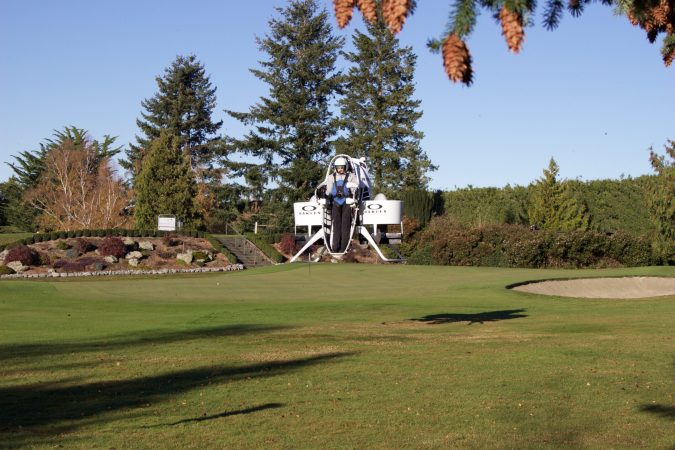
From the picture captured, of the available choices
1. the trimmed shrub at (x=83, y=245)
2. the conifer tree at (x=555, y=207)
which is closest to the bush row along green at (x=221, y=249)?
the trimmed shrub at (x=83, y=245)

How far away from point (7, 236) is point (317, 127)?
2832 cm

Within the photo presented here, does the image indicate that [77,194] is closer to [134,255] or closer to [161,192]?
[161,192]

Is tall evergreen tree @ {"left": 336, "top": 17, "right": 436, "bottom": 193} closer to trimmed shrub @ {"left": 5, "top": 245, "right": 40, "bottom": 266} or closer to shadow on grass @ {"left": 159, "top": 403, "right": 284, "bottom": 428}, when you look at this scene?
trimmed shrub @ {"left": 5, "top": 245, "right": 40, "bottom": 266}

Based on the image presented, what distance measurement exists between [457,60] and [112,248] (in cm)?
5306

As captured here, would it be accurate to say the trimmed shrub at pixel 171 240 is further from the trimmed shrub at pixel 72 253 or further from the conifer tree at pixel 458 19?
the conifer tree at pixel 458 19

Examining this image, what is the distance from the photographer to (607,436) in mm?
9367

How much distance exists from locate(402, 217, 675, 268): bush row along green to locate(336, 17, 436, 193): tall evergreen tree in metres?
25.4

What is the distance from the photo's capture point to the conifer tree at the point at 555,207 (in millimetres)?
53531

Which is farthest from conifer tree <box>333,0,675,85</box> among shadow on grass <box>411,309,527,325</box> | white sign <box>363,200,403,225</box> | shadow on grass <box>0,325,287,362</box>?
white sign <box>363,200,403,225</box>

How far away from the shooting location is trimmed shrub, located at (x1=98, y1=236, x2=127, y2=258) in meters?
55.4

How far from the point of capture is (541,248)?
161 feet

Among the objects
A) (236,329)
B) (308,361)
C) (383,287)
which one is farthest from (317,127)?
(308,361)

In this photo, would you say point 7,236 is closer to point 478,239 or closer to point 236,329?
point 478,239

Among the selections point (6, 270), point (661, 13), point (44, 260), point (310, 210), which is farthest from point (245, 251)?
point (661, 13)
